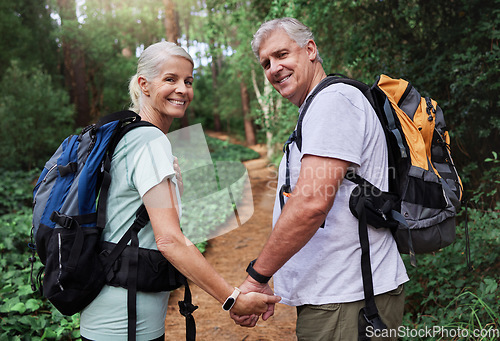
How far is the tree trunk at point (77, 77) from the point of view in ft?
55.8

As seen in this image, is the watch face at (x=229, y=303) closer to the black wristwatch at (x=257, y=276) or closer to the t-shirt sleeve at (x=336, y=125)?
the black wristwatch at (x=257, y=276)

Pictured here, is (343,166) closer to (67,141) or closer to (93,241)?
(93,241)

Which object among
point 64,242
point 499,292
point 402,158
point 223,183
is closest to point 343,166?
point 402,158

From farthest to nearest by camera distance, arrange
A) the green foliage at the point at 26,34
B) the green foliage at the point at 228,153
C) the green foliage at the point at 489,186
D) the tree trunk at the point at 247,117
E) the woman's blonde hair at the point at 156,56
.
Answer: the tree trunk at the point at 247,117 → the green foliage at the point at 228,153 → the green foliage at the point at 26,34 → the green foliage at the point at 489,186 → the woman's blonde hair at the point at 156,56

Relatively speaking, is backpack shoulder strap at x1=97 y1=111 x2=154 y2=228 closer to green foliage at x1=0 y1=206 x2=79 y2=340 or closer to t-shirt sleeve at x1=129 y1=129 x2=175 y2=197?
t-shirt sleeve at x1=129 y1=129 x2=175 y2=197

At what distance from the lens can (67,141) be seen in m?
1.89

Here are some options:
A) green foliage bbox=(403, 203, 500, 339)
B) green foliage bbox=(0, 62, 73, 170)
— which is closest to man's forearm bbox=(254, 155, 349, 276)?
green foliage bbox=(403, 203, 500, 339)

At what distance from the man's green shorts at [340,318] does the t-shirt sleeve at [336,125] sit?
2.25 feet

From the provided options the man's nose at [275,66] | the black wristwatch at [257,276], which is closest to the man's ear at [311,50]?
the man's nose at [275,66]

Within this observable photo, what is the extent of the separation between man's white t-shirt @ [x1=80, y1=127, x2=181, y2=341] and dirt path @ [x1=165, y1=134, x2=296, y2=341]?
2.43m

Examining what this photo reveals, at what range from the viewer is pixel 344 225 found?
177 cm

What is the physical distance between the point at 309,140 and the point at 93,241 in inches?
41.9

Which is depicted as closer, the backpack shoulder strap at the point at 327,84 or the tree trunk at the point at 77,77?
the backpack shoulder strap at the point at 327,84

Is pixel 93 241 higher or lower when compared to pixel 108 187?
lower
